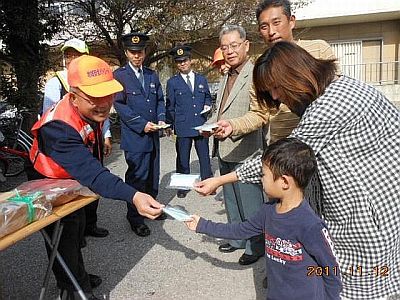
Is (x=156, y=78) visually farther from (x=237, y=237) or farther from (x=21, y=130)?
(x=21, y=130)

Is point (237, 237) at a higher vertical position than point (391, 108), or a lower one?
lower

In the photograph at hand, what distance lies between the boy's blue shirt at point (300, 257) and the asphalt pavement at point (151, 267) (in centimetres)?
106

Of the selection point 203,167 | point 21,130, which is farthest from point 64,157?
point 21,130

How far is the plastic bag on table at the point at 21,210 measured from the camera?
1.77 meters

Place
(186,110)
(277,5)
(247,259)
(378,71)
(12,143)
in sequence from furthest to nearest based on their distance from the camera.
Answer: (378,71) → (12,143) → (186,110) → (247,259) → (277,5)

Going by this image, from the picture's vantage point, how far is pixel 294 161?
170 cm

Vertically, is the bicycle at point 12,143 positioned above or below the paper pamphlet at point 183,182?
A: below

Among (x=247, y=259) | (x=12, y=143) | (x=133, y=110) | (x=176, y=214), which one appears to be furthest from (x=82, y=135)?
(x=12, y=143)

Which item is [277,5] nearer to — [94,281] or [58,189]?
[58,189]

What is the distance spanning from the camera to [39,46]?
292 inches

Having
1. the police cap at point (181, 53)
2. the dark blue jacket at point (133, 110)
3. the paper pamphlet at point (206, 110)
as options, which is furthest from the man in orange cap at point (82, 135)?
the police cap at point (181, 53)

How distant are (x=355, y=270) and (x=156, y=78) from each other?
3067mm

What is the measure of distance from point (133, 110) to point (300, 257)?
2736mm

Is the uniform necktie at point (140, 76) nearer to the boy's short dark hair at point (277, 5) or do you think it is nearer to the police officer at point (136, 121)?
the police officer at point (136, 121)
